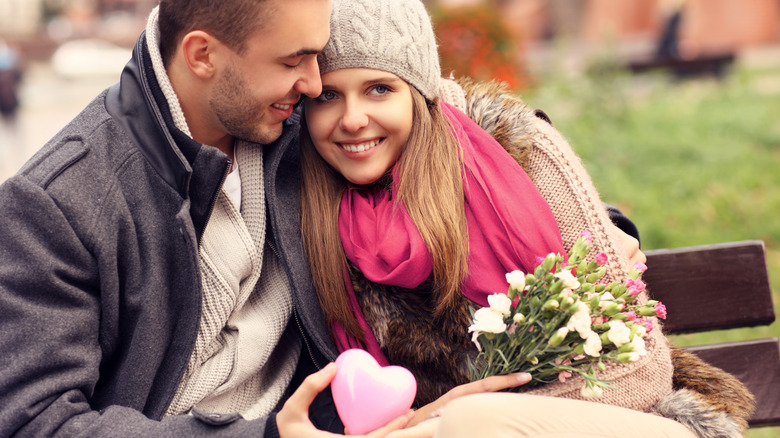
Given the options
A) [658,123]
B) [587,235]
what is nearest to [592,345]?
[587,235]

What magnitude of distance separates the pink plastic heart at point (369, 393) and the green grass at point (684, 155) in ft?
8.26

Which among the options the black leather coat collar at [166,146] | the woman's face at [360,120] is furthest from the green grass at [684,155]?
the black leather coat collar at [166,146]

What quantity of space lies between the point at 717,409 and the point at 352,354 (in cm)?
113

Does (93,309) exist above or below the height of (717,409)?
above

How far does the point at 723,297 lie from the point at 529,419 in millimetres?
1308

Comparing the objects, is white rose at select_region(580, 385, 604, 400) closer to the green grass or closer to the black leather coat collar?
the black leather coat collar

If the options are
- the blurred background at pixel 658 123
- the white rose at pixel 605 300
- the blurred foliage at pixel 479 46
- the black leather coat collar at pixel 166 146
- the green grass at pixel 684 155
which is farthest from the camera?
the blurred foliage at pixel 479 46

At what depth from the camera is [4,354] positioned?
2.06m

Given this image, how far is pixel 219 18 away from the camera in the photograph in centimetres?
236

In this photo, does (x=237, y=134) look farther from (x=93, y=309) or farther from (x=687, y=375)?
(x=687, y=375)

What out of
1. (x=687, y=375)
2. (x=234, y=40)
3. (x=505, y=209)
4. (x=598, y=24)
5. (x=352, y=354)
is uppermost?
(x=234, y=40)

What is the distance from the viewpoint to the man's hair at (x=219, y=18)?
2336 mm

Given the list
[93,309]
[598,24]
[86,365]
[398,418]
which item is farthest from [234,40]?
[598,24]

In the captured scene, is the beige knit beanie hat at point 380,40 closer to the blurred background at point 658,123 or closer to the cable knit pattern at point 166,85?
the cable knit pattern at point 166,85
